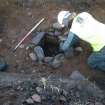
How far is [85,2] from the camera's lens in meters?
8.03

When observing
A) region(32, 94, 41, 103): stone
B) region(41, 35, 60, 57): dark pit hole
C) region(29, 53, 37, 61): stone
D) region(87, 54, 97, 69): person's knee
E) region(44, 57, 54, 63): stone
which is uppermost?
region(41, 35, 60, 57): dark pit hole

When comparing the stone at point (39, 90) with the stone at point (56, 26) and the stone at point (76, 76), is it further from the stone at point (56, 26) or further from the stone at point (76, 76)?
the stone at point (56, 26)

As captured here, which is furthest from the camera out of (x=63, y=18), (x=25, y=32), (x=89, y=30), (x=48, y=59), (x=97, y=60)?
(x=25, y=32)

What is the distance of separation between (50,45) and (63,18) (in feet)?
1.83

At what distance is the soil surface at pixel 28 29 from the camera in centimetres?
688

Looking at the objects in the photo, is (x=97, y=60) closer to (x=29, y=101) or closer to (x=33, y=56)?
(x=33, y=56)

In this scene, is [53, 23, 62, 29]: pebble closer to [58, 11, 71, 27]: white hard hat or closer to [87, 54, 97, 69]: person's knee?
[58, 11, 71, 27]: white hard hat

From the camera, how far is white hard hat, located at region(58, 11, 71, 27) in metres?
7.49

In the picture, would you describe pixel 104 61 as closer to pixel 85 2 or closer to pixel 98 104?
pixel 98 104

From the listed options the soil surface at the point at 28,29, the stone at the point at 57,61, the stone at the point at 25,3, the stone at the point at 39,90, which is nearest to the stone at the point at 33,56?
the soil surface at the point at 28,29

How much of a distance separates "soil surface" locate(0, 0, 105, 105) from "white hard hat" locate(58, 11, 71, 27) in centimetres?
27

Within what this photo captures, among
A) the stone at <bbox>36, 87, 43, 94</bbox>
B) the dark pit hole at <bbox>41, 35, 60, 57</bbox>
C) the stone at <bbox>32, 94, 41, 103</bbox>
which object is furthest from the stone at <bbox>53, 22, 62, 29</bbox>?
the stone at <bbox>32, 94, 41, 103</bbox>

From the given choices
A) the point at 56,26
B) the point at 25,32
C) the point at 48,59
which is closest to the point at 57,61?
the point at 48,59

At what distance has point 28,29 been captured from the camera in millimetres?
7695
